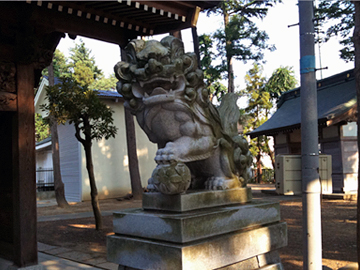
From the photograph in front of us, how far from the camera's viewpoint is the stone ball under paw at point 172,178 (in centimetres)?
271

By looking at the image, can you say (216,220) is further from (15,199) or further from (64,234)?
(64,234)

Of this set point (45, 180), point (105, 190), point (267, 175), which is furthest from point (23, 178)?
point (267, 175)

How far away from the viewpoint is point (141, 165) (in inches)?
670

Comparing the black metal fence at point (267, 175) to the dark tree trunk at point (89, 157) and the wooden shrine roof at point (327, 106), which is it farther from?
the dark tree trunk at point (89, 157)

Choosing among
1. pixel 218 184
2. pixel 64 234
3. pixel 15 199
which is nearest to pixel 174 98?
pixel 218 184

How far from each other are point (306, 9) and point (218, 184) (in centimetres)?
216

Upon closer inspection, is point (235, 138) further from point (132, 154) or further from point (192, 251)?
point (132, 154)

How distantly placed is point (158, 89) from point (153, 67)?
0.65 feet

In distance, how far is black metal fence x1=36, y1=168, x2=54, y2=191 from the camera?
1820cm

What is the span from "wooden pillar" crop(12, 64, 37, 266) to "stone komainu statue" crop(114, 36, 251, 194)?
9.16 ft

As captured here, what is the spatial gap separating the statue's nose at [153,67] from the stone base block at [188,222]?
1.16 m

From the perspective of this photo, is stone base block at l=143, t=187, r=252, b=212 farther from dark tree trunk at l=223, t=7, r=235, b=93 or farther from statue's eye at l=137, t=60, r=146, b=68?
dark tree trunk at l=223, t=7, r=235, b=93

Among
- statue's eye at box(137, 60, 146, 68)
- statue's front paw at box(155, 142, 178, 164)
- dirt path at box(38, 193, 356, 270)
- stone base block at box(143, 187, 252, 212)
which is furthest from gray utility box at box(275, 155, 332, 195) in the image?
dirt path at box(38, 193, 356, 270)

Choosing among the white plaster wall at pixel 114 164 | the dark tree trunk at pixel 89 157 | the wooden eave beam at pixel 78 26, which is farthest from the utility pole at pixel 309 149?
the white plaster wall at pixel 114 164
